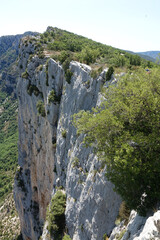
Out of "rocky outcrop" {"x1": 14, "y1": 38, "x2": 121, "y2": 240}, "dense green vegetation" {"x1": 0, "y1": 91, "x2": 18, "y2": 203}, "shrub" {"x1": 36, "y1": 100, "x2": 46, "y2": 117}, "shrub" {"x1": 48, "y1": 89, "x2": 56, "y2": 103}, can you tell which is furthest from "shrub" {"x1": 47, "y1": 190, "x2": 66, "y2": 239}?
"dense green vegetation" {"x1": 0, "y1": 91, "x2": 18, "y2": 203}

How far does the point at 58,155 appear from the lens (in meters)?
30.3

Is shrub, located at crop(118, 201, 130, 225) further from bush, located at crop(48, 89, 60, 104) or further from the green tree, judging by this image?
bush, located at crop(48, 89, 60, 104)

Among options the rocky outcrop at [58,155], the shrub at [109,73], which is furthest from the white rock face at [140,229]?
the shrub at [109,73]

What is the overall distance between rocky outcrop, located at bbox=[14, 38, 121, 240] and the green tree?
4295 mm

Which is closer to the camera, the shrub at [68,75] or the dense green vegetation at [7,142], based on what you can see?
the shrub at [68,75]

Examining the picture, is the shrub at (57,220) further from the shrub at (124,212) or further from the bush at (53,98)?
the bush at (53,98)

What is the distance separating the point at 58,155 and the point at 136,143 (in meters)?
21.4

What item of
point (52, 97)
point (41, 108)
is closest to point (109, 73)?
point (52, 97)

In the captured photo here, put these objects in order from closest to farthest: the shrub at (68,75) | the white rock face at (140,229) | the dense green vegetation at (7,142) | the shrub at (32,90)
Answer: the white rock face at (140,229) < the shrub at (68,75) < the shrub at (32,90) < the dense green vegetation at (7,142)

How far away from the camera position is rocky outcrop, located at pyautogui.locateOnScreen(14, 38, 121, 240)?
16.7 meters

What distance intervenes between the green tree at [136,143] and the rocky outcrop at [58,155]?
429cm

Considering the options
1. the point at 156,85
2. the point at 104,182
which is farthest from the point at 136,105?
the point at 104,182

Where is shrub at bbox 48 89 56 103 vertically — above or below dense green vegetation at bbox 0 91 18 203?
above

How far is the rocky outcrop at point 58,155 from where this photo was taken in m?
16.7
